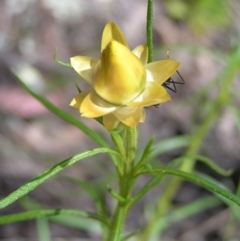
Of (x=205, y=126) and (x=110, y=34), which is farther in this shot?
(x=205, y=126)

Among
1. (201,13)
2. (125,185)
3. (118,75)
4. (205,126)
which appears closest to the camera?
(118,75)

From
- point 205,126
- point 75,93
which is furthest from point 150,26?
point 75,93

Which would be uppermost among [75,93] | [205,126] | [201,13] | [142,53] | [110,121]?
[201,13]

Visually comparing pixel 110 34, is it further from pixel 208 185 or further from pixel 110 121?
pixel 208 185

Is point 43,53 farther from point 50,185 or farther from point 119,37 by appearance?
point 119,37

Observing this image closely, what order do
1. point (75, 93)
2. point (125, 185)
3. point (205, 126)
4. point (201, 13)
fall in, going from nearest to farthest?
point (125, 185)
point (205, 126)
point (75, 93)
point (201, 13)

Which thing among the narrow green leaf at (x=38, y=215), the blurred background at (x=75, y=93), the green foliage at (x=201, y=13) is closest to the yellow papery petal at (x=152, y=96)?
the narrow green leaf at (x=38, y=215)

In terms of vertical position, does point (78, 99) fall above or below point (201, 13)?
below

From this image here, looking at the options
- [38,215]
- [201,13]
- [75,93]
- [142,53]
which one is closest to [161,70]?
[142,53]
